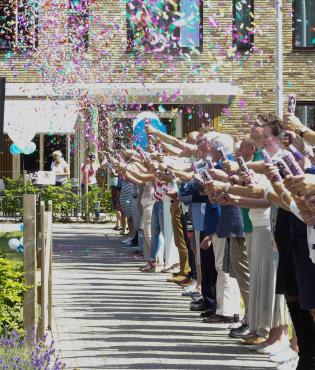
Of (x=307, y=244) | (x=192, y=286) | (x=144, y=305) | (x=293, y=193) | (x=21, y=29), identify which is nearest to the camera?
(x=293, y=193)

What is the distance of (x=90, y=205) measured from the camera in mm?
32562

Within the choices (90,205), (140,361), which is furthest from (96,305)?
(90,205)

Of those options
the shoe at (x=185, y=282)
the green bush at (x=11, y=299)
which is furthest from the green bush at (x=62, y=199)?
the green bush at (x=11, y=299)

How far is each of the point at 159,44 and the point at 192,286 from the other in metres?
20.7

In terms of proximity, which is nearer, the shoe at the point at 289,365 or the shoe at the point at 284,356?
the shoe at the point at 289,365

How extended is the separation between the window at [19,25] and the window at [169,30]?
2855 mm

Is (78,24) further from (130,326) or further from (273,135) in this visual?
(273,135)

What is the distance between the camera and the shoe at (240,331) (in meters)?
11.5

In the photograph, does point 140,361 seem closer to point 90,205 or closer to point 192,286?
point 192,286

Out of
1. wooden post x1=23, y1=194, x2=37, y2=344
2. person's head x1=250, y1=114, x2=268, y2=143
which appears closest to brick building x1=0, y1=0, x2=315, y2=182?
person's head x1=250, y1=114, x2=268, y2=143

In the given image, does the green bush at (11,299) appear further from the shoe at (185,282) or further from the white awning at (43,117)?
the white awning at (43,117)

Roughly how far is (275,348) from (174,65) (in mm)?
26674

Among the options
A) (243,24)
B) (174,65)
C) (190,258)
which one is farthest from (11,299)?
(243,24)

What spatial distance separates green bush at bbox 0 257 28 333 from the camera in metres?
10.1
